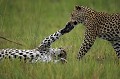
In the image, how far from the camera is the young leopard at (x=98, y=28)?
8.33 m

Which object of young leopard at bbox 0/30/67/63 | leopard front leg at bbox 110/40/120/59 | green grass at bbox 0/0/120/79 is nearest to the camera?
green grass at bbox 0/0/120/79

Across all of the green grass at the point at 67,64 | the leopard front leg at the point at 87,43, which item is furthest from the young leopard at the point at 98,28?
the green grass at the point at 67,64

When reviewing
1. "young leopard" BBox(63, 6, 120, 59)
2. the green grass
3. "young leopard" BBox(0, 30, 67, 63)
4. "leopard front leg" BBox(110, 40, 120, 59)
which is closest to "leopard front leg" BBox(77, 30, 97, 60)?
"young leopard" BBox(63, 6, 120, 59)

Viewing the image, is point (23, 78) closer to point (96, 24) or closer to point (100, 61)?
point (100, 61)

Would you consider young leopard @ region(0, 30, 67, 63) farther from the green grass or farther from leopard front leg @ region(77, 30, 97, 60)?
leopard front leg @ region(77, 30, 97, 60)

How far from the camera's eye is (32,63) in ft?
24.8

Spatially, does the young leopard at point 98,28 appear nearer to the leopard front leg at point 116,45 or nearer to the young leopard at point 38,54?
the leopard front leg at point 116,45

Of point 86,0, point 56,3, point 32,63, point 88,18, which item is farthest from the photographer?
point 56,3

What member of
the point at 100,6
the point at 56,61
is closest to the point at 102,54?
the point at 56,61

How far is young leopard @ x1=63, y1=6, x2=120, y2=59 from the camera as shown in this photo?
8.33 m

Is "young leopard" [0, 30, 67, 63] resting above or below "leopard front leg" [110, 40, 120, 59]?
below

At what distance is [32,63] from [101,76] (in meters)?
1.46

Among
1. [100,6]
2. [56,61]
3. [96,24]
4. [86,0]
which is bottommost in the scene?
[56,61]

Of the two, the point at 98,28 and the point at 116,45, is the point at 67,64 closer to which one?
the point at 98,28
